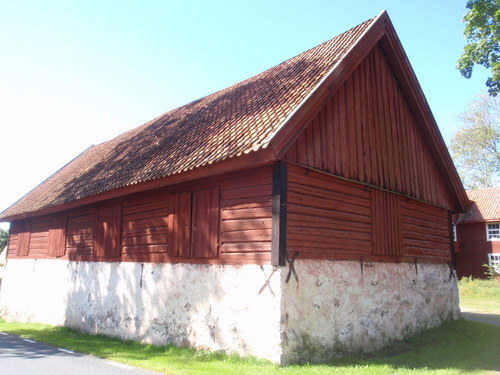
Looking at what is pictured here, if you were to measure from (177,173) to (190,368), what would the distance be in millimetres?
3820

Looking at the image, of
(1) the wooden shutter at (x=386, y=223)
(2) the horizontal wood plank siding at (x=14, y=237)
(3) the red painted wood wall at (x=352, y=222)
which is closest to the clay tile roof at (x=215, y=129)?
(3) the red painted wood wall at (x=352, y=222)

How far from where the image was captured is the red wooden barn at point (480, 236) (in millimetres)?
30000

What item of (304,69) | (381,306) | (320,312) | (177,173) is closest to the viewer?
(320,312)

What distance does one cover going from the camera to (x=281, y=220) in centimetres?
784

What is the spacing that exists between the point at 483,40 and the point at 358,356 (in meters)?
13.8

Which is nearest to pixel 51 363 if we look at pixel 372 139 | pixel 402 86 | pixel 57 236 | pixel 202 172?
pixel 202 172

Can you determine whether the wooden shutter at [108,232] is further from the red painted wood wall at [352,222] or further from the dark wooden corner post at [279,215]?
→ the red painted wood wall at [352,222]

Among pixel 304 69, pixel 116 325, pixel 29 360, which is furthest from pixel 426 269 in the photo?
pixel 29 360

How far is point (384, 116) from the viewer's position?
1145 centimetres

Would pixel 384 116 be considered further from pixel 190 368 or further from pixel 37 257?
pixel 37 257

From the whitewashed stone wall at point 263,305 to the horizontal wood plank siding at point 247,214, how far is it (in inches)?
16.7

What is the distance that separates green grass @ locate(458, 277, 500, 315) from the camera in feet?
63.6

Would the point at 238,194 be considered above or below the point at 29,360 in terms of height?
above

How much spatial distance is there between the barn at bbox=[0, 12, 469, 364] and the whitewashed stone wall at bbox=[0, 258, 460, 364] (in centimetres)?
3
